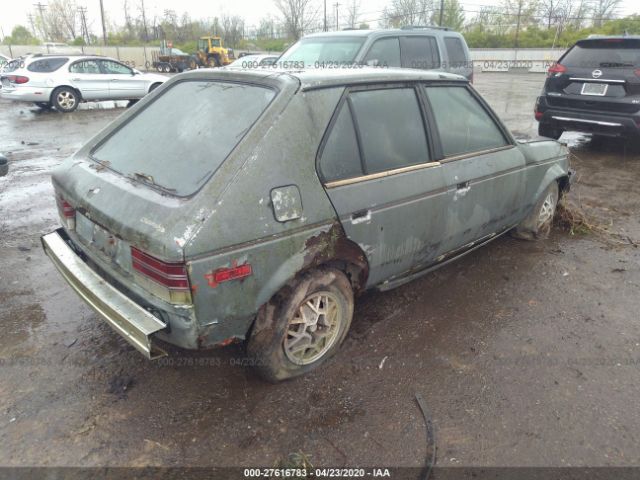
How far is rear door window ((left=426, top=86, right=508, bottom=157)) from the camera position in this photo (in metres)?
3.11

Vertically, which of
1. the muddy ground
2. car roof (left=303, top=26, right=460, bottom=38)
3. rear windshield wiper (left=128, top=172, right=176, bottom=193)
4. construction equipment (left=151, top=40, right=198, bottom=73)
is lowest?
the muddy ground

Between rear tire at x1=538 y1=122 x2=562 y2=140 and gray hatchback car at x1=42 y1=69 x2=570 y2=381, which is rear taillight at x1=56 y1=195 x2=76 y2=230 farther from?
rear tire at x1=538 y1=122 x2=562 y2=140

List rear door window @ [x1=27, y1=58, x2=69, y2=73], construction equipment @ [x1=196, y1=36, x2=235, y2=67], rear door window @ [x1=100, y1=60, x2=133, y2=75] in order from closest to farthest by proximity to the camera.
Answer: rear door window @ [x1=27, y1=58, x2=69, y2=73] < rear door window @ [x1=100, y1=60, x2=133, y2=75] < construction equipment @ [x1=196, y1=36, x2=235, y2=67]

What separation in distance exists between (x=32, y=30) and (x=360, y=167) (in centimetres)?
9774

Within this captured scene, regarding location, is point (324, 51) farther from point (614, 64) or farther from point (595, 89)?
point (614, 64)

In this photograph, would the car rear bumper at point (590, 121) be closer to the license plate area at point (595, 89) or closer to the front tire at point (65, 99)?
the license plate area at point (595, 89)

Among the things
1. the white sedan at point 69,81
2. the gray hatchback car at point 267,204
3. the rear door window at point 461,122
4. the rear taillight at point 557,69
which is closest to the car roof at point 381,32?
the rear taillight at point 557,69

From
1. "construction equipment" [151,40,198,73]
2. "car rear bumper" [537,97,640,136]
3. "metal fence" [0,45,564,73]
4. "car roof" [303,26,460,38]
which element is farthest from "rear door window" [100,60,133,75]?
"metal fence" [0,45,564,73]

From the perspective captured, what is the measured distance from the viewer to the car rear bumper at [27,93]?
11656 mm

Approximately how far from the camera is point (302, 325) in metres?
2.57

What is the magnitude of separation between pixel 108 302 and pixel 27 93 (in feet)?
39.8

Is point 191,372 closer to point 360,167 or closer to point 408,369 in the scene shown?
point 408,369

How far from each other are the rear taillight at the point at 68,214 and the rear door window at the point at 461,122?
237cm

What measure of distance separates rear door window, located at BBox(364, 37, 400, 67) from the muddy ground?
4393mm
